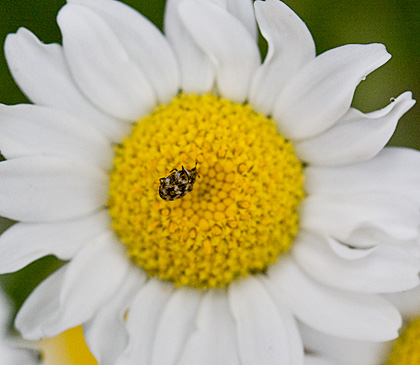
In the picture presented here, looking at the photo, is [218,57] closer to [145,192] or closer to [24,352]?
[145,192]

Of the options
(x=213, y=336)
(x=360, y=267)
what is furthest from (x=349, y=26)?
(x=213, y=336)

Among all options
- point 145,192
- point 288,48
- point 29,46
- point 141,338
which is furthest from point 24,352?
point 288,48

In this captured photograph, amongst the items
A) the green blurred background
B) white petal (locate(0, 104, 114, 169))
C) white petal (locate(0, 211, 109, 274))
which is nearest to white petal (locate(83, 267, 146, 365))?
white petal (locate(0, 211, 109, 274))

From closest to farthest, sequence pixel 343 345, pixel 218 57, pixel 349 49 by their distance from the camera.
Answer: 1. pixel 349 49
2. pixel 218 57
3. pixel 343 345

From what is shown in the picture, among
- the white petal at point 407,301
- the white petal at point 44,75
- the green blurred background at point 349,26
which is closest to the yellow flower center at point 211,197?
the white petal at point 44,75

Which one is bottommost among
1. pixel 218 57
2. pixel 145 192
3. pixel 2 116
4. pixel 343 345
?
pixel 343 345

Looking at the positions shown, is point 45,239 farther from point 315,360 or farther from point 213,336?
point 315,360
